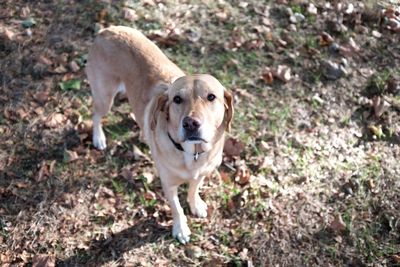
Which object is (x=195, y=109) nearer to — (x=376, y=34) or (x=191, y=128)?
(x=191, y=128)

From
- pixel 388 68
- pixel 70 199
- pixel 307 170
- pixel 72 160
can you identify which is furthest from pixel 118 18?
pixel 388 68

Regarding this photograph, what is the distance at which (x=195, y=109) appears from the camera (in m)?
3.32

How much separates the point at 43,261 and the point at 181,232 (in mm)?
1237

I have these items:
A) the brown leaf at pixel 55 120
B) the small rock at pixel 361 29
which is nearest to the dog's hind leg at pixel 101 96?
the brown leaf at pixel 55 120

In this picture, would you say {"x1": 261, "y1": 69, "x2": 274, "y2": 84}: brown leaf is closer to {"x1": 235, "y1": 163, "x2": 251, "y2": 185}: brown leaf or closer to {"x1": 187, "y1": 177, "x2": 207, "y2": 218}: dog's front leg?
{"x1": 235, "y1": 163, "x2": 251, "y2": 185}: brown leaf

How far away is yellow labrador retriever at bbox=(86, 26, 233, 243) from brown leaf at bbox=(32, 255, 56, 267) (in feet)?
3.60

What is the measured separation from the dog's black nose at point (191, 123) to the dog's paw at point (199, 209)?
50.0 inches

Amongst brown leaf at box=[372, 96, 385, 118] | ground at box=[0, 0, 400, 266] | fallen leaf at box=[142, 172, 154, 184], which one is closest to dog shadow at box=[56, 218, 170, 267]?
ground at box=[0, 0, 400, 266]

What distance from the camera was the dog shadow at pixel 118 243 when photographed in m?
4.02

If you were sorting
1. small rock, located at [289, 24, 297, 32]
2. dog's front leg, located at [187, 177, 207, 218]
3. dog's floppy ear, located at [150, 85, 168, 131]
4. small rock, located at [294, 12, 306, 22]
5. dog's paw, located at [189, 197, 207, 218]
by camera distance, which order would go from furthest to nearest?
small rock, located at [294, 12, 306, 22]
small rock, located at [289, 24, 297, 32]
dog's paw, located at [189, 197, 207, 218]
dog's front leg, located at [187, 177, 207, 218]
dog's floppy ear, located at [150, 85, 168, 131]

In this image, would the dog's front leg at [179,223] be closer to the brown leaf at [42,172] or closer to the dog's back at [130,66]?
the dog's back at [130,66]

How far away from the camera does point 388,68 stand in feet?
19.0

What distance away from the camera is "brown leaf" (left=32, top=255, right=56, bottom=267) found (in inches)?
155

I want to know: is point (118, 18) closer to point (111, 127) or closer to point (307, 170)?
point (111, 127)
